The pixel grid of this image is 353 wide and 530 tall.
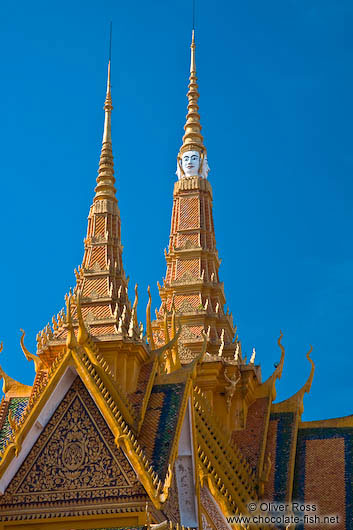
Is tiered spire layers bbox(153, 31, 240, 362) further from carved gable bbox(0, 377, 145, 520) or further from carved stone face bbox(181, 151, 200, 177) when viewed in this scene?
carved gable bbox(0, 377, 145, 520)

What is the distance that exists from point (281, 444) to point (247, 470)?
1680 mm

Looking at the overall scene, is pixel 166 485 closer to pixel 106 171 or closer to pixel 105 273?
pixel 105 273

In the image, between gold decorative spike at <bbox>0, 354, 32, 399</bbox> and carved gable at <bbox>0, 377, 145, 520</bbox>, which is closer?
carved gable at <bbox>0, 377, 145, 520</bbox>

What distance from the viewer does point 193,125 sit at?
120 feet

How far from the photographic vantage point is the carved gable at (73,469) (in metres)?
17.6

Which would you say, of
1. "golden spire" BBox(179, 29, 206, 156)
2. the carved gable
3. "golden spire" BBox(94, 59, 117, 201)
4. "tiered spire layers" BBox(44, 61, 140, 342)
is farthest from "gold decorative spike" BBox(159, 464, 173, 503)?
"golden spire" BBox(179, 29, 206, 156)

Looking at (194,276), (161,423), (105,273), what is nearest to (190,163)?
(194,276)

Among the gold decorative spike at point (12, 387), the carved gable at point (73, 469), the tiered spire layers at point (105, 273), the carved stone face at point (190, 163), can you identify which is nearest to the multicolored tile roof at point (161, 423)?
the carved gable at point (73, 469)

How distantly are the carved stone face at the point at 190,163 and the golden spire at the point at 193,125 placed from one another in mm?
173

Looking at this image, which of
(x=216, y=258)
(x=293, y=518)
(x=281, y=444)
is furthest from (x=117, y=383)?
(x=216, y=258)

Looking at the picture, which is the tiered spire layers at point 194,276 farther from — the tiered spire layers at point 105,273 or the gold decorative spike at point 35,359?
the gold decorative spike at point 35,359

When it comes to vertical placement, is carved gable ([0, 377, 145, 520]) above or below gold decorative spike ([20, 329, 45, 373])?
below

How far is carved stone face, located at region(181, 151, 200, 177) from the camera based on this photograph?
116ft

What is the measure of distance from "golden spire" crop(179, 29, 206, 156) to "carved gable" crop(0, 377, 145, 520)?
60.3 ft
